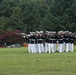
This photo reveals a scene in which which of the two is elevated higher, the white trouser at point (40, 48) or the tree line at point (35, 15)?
the tree line at point (35, 15)

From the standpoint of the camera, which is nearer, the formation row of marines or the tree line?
the formation row of marines

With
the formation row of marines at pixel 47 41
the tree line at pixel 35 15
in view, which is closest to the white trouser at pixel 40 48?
the formation row of marines at pixel 47 41

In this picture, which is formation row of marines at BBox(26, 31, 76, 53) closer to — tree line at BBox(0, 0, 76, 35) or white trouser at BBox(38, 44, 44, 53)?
white trouser at BBox(38, 44, 44, 53)

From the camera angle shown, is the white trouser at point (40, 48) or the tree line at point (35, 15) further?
the tree line at point (35, 15)

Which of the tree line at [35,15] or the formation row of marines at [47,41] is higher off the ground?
the tree line at [35,15]

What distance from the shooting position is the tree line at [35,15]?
6688 cm

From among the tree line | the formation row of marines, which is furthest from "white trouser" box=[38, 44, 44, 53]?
the tree line

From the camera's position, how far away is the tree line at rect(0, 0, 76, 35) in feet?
219

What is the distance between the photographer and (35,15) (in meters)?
78.0

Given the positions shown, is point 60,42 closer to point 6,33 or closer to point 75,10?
point 6,33

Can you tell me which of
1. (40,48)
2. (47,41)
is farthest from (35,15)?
(40,48)

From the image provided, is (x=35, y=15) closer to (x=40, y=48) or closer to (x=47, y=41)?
(x=47, y=41)

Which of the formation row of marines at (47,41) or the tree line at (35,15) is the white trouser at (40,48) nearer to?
the formation row of marines at (47,41)

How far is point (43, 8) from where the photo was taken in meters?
86.2
